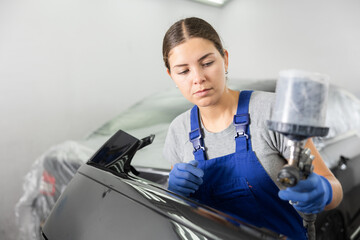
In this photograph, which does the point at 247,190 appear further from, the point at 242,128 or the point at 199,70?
the point at 199,70

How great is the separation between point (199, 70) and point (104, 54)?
2968mm

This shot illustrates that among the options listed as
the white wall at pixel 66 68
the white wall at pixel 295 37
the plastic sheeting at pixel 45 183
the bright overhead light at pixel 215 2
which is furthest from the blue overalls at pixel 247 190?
the bright overhead light at pixel 215 2

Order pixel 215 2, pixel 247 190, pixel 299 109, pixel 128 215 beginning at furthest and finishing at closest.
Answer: pixel 215 2
pixel 247 190
pixel 128 215
pixel 299 109

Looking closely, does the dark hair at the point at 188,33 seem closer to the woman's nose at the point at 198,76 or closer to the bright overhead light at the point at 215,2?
the woman's nose at the point at 198,76

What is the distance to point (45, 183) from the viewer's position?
6.14 feet

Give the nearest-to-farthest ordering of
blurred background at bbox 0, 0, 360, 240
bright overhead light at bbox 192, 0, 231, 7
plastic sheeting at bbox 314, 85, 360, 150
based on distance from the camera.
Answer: plastic sheeting at bbox 314, 85, 360, 150
blurred background at bbox 0, 0, 360, 240
bright overhead light at bbox 192, 0, 231, 7

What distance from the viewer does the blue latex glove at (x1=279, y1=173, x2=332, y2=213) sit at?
0.61 m

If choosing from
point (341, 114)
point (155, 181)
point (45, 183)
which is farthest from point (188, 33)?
point (341, 114)

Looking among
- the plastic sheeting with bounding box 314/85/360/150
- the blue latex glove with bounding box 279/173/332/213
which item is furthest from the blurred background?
the blue latex glove with bounding box 279/173/332/213

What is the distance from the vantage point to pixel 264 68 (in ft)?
12.2

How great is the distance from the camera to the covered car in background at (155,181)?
0.66 m

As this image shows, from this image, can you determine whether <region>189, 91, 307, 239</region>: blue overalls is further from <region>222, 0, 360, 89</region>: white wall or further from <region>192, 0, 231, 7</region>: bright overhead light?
<region>192, 0, 231, 7</region>: bright overhead light

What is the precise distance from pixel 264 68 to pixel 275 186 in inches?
120

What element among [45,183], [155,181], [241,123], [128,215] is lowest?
[45,183]
